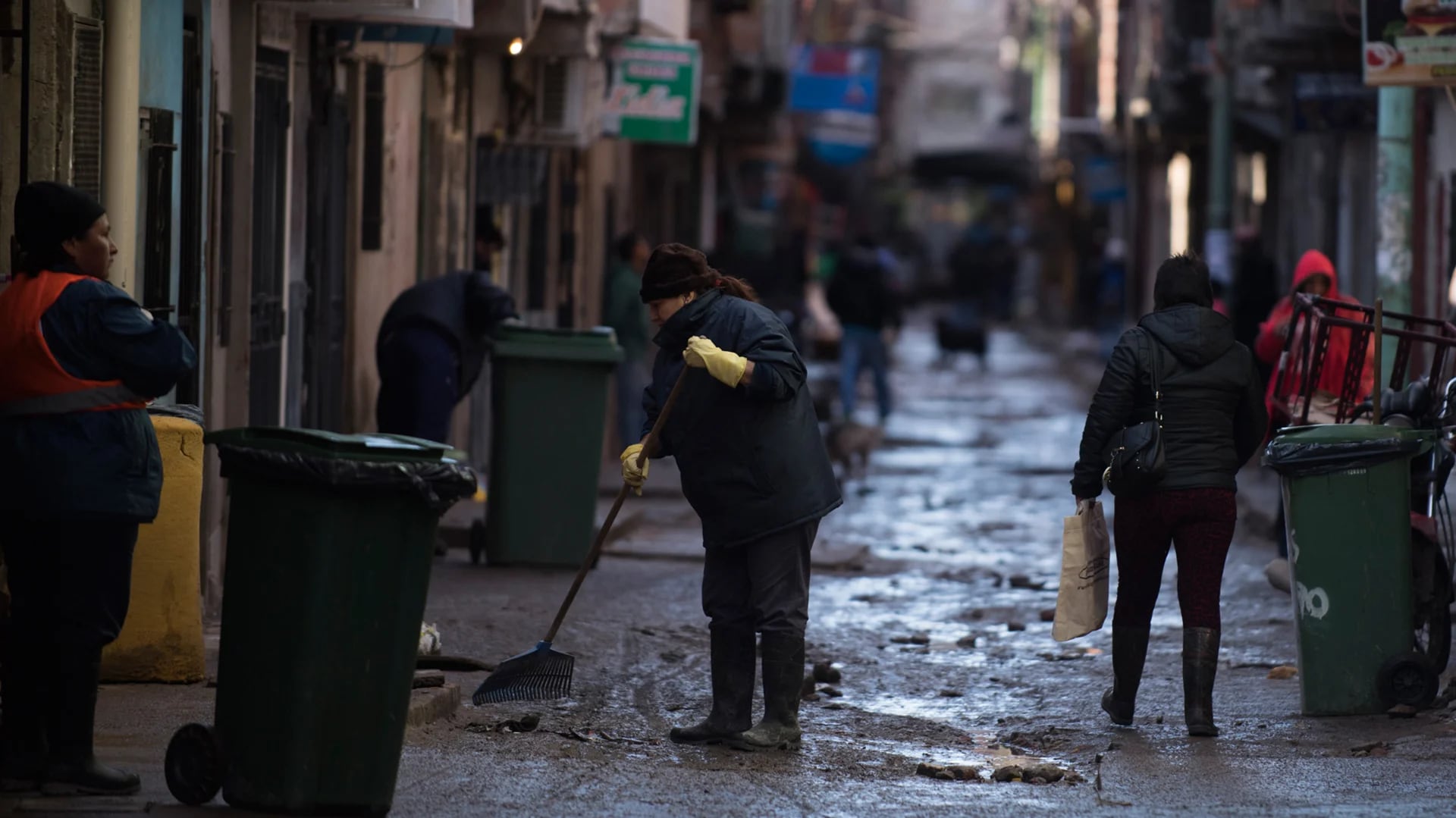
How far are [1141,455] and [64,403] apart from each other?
349cm

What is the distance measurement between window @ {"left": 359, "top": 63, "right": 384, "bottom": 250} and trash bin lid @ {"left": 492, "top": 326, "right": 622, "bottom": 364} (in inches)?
76.3

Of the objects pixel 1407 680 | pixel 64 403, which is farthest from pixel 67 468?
pixel 1407 680

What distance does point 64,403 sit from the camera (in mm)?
5879

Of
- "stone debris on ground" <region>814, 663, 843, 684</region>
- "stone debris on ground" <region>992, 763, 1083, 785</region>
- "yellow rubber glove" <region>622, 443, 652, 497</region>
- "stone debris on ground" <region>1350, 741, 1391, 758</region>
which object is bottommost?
"stone debris on ground" <region>814, 663, 843, 684</region>

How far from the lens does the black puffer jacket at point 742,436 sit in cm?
731

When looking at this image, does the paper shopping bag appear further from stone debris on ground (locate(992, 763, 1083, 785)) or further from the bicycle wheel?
the bicycle wheel

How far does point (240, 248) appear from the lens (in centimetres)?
1070

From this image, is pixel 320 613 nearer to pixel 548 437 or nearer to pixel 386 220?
pixel 548 437

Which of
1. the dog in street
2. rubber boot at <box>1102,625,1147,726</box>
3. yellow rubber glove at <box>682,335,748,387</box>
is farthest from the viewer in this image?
the dog in street

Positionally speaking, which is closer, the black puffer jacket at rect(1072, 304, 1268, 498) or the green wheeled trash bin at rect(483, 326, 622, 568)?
the black puffer jacket at rect(1072, 304, 1268, 498)

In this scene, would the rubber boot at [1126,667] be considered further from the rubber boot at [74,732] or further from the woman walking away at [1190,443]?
A: the rubber boot at [74,732]

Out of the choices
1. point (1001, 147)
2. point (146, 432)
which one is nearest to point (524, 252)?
point (146, 432)

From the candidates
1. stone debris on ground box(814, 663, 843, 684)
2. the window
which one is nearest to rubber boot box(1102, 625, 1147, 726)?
stone debris on ground box(814, 663, 843, 684)

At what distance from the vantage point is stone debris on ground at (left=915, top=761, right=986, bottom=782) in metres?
7.09
